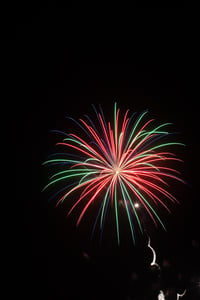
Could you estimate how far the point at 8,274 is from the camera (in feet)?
30.6

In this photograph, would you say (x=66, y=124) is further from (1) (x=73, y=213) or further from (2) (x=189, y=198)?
(2) (x=189, y=198)

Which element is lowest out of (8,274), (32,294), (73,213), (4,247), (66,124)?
(32,294)

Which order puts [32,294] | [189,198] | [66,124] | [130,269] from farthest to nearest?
1. [66,124]
2. [189,198]
3. [130,269]
4. [32,294]

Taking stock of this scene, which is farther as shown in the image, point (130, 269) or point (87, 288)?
point (130, 269)

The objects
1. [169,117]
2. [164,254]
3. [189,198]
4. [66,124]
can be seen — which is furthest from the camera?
[169,117]

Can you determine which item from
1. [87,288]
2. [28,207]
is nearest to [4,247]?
[28,207]

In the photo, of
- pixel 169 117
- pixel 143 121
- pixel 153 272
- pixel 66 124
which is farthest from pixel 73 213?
pixel 169 117

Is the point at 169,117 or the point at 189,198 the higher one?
the point at 169,117

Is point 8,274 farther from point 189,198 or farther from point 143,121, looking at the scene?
point 143,121

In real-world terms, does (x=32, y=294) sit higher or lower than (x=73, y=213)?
lower

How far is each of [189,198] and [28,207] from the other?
23.9ft

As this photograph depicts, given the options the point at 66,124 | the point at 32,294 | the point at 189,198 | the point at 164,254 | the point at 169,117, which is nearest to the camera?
the point at 32,294

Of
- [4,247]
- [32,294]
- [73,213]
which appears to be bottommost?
[32,294]

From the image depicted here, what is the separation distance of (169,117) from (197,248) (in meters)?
6.91
